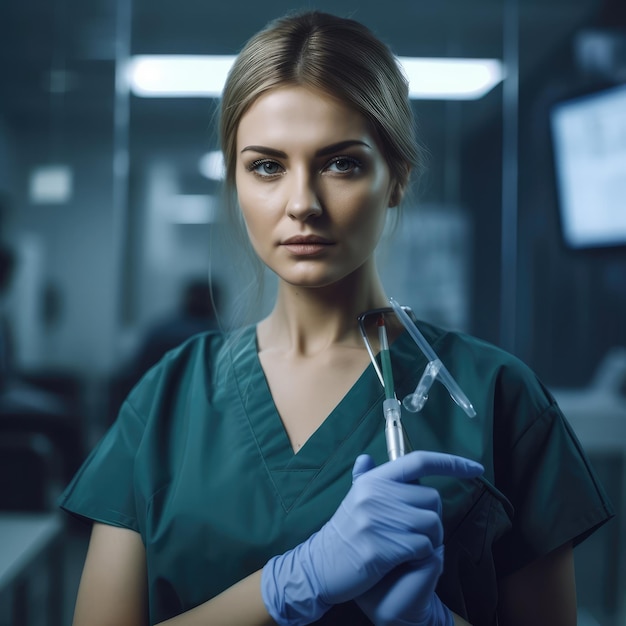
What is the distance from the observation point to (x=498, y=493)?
715 millimetres

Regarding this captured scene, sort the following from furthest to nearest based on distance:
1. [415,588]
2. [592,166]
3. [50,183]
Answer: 1. [50,183]
2. [592,166]
3. [415,588]

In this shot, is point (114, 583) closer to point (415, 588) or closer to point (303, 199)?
point (415, 588)

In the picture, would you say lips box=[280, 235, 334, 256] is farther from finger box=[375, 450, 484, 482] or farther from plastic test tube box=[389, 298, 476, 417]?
finger box=[375, 450, 484, 482]

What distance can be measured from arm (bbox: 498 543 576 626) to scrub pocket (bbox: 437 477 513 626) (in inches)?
1.8

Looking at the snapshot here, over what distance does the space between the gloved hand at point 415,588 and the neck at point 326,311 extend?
25cm

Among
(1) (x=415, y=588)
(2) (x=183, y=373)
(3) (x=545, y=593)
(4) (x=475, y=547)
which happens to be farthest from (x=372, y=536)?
(2) (x=183, y=373)

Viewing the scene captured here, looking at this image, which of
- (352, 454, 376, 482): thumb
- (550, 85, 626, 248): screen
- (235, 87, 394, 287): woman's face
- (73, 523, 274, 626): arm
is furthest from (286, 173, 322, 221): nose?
(550, 85, 626, 248): screen

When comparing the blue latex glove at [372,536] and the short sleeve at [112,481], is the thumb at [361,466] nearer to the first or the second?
the blue latex glove at [372,536]

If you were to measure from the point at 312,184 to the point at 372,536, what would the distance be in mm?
361

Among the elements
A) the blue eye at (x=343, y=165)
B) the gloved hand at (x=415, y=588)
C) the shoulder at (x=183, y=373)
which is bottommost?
the gloved hand at (x=415, y=588)

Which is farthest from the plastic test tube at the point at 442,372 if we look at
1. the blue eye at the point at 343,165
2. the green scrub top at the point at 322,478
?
the blue eye at the point at 343,165

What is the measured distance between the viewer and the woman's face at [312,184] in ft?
2.37

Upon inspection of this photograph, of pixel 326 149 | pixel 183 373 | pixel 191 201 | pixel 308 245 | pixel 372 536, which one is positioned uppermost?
pixel 191 201

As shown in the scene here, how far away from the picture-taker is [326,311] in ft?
2.82
